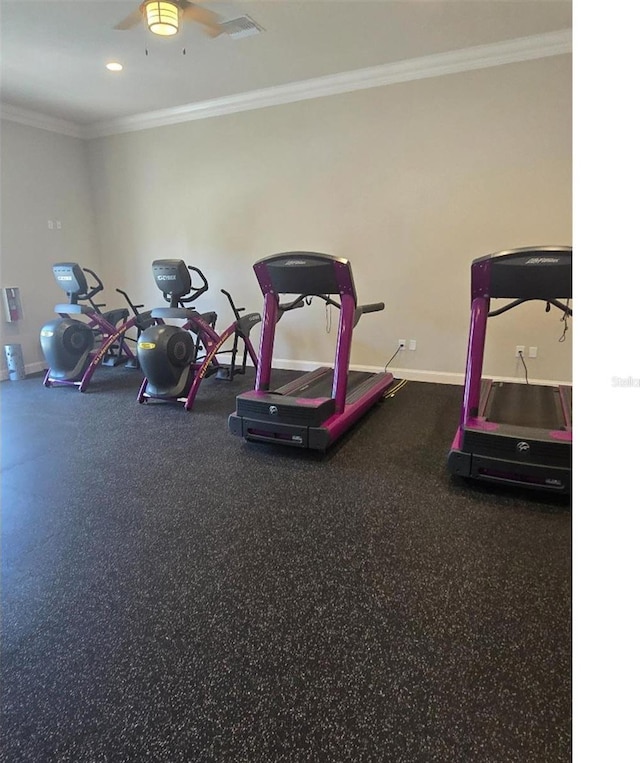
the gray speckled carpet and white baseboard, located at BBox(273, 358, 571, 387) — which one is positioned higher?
white baseboard, located at BBox(273, 358, 571, 387)

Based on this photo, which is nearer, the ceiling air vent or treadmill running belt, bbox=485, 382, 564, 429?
treadmill running belt, bbox=485, 382, 564, 429

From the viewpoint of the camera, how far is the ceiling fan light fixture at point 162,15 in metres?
2.70

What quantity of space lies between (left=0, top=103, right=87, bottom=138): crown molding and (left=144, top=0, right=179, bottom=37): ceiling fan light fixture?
139 inches

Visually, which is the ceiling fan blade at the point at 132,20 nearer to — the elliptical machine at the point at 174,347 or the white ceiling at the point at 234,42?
the white ceiling at the point at 234,42

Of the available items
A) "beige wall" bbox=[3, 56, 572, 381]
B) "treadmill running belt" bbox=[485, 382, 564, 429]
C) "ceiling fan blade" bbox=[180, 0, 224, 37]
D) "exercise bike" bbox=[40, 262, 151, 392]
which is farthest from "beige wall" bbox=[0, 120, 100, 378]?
"treadmill running belt" bbox=[485, 382, 564, 429]

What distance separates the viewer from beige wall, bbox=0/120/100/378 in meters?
5.28

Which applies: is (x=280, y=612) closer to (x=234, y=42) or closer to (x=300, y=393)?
(x=300, y=393)

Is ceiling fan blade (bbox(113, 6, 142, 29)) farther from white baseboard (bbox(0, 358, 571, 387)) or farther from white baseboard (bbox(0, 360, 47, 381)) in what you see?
white baseboard (bbox(0, 360, 47, 381))

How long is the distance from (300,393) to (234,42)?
9.67ft

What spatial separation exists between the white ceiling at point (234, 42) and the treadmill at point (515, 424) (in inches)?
84.9

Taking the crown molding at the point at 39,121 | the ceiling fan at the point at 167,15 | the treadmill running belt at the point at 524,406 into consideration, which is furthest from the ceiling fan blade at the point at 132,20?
the treadmill running belt at the point at 524,406

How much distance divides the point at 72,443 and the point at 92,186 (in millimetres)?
4360

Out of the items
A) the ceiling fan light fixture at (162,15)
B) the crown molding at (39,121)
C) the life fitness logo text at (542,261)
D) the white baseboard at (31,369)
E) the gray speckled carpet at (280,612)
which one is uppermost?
the crown molding at (39,121)

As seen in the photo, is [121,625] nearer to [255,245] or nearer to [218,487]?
[218,487]
